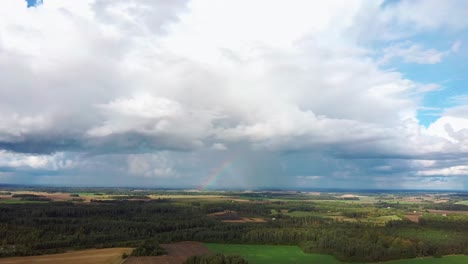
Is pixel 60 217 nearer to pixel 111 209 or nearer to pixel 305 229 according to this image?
pixel 111 209

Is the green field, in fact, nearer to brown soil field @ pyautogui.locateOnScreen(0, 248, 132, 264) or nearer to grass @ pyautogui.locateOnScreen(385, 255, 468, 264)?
grass @ pyautogui.locateOnScreen(385, 255, 468, 264)

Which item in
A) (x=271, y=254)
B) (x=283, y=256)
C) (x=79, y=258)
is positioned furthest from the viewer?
(x=271, y=254)

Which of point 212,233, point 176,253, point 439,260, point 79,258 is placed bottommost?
point 439,260

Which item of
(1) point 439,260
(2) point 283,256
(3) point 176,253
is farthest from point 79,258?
(1) point 439,260

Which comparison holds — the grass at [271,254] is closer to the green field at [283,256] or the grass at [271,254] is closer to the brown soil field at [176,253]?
the green field at [283,256]

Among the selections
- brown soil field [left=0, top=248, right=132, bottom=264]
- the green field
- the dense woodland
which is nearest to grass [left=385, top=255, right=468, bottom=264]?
the green field

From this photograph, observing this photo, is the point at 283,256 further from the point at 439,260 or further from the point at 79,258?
the point at 79,258
